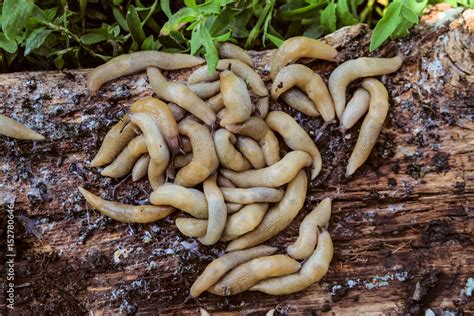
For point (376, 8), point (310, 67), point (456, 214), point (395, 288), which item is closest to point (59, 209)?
point (310, 67)

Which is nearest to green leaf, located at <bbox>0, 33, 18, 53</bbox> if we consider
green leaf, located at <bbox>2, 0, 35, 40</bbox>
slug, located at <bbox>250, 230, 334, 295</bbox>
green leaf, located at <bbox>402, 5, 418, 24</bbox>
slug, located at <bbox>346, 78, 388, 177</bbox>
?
green leaf, located at <bbox>2, 0, 35, 40</bbox>

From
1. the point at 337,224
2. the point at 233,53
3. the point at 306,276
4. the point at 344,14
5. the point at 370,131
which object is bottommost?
the point at 306,276

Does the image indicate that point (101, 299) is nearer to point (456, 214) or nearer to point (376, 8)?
point (456, 214)

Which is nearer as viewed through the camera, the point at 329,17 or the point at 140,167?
the point at 140,167

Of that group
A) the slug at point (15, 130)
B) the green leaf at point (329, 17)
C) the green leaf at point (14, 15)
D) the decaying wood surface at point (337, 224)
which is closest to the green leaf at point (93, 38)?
the green leaf at point (14, 15)

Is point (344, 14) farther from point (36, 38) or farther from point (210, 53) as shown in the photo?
point (36, 38)

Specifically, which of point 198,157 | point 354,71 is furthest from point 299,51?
point 198,157

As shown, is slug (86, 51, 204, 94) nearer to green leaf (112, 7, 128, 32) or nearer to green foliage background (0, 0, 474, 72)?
green foliage background (0, 0, 474, 72)
